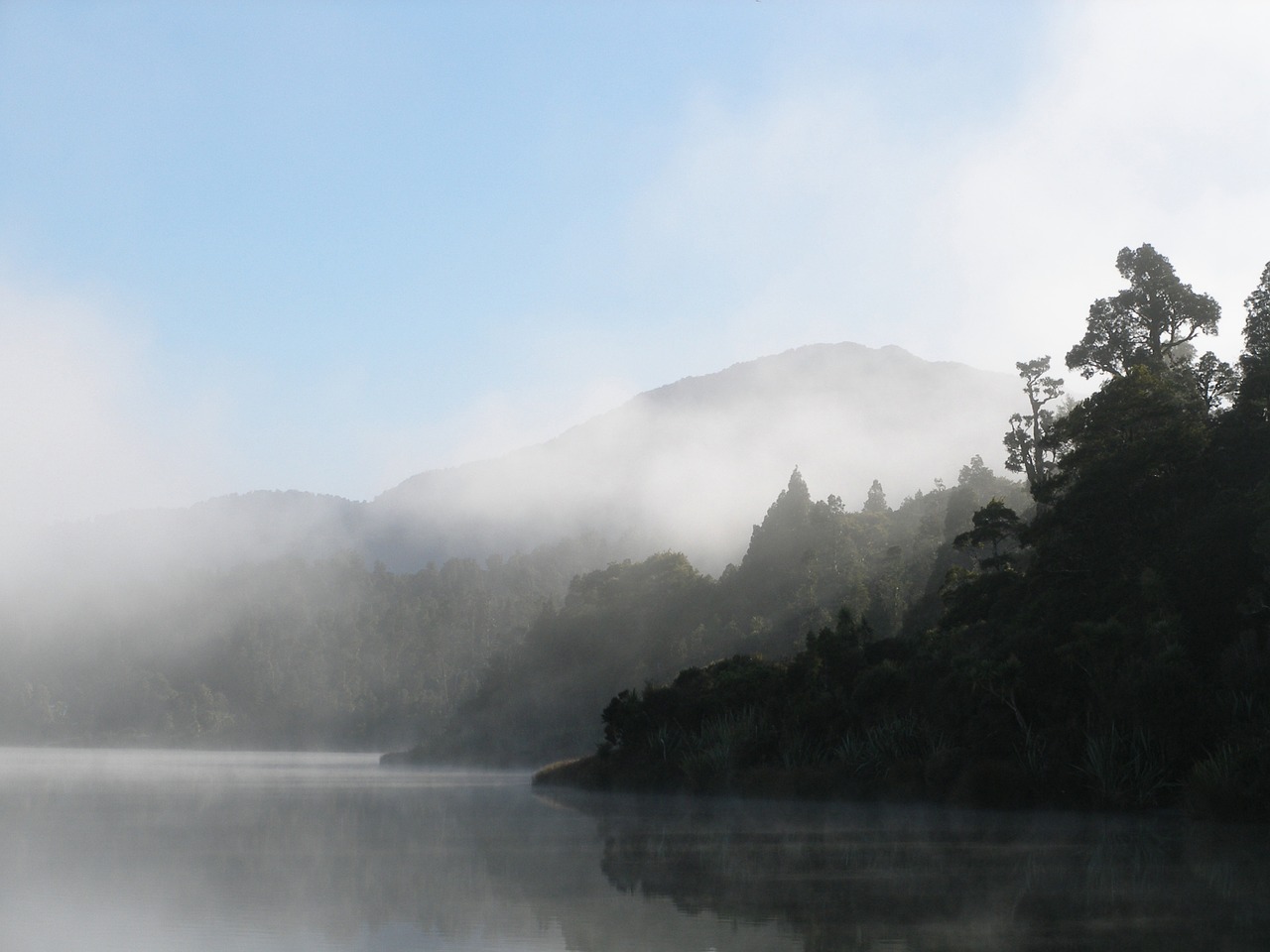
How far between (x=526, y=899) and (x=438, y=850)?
730cm

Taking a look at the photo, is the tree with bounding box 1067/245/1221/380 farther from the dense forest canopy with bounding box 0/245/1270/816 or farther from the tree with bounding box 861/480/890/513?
the tree with bounding box 861/480/890/513

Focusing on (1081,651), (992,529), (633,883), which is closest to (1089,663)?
(1081,651)

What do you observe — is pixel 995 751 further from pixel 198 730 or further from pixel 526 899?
pixel 198 730

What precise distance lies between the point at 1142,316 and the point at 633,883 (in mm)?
57528

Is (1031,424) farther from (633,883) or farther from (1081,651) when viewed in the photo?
(633,883)

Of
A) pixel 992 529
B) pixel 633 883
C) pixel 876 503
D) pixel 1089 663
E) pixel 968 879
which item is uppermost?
pixel 876 503

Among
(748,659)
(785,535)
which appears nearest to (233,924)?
(748,659)

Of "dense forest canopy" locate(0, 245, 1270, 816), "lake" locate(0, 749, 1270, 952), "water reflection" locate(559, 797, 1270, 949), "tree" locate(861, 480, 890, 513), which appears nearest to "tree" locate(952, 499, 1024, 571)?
"dense forest canopy" locate(0, 245, 1270, 816)

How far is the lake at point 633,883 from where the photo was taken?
1310cm

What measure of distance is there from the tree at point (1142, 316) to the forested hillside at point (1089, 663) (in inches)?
4.5

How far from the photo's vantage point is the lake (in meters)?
13.1

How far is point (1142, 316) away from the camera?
67062mm

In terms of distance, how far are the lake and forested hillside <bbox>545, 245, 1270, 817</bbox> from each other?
3141 millimetres

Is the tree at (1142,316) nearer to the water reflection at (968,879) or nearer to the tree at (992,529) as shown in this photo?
the tree at (992,529)
